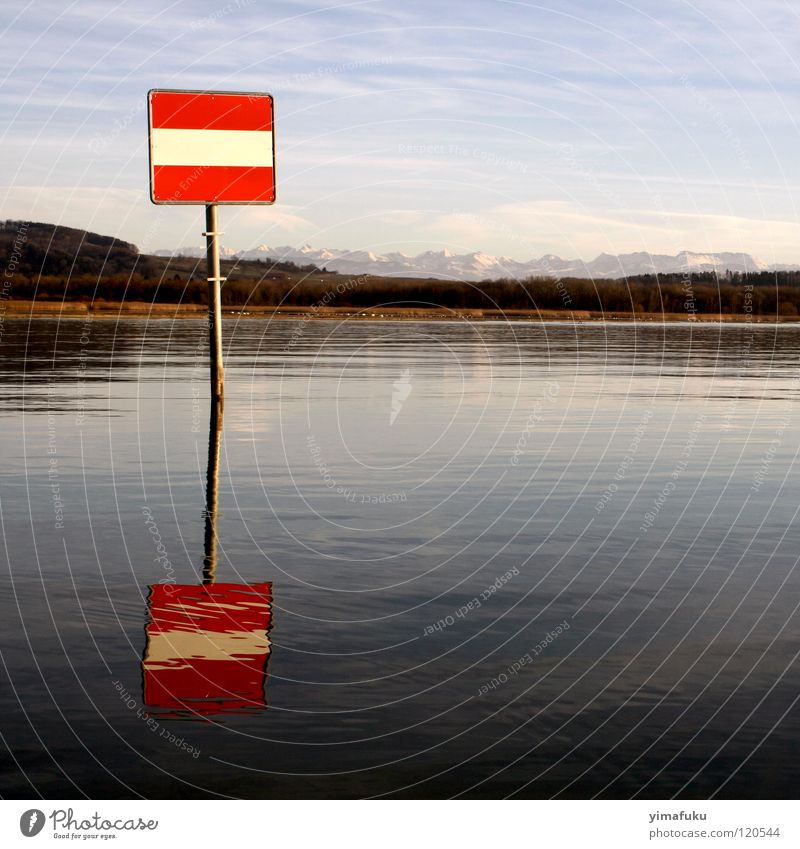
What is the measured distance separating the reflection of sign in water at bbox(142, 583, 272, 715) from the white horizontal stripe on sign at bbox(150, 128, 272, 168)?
1727cm

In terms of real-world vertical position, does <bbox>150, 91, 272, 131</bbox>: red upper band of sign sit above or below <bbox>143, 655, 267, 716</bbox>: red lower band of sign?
above

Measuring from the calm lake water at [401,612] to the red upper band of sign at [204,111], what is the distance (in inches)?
269

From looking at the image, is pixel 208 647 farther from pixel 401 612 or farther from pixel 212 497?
pixel 212 497

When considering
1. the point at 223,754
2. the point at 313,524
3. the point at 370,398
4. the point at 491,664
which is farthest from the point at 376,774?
the point at 370,398

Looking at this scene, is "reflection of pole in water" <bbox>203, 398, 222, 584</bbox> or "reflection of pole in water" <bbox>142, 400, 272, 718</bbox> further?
"reflection of pole in water" <bbox>203, 398, 222, 584</bbox>

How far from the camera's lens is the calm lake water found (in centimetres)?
620

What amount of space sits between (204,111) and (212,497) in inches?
521

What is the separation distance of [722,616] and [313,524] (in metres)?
4.93

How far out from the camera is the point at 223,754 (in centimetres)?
621

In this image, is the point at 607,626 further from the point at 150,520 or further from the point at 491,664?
the point at 150,520

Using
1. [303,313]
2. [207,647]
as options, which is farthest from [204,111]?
[303,313]

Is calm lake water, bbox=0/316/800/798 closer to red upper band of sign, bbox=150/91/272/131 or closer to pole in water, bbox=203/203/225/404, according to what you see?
pole in water, bbox=203/203/225/404

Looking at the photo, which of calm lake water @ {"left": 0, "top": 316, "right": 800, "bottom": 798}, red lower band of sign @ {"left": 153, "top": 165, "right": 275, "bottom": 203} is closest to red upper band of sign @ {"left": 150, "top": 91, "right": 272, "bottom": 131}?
red lower band of sign @ {"left": 153, "top": 165, "right": 275, "bottom": 203}

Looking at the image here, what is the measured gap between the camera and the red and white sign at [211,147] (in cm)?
2533
